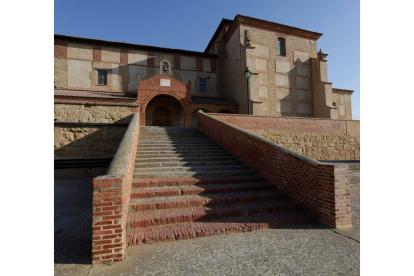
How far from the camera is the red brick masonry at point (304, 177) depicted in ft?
12.0

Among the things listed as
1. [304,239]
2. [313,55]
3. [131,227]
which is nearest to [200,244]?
[131,227]

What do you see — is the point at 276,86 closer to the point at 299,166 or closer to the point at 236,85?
the point at 236,85

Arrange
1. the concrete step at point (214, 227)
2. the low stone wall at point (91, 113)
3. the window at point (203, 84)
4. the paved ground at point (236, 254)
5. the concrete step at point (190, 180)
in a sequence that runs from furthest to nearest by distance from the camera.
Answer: the window at point (203, 84) → the low stone wall at point (91, 113) → the concrete step at point (190, 180) → the concrete step at point (214, 227) → the paved ground at point (236, 254)

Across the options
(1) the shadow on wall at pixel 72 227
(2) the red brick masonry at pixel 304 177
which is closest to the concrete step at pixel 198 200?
(2) the red brick masonry at pixel 304 177

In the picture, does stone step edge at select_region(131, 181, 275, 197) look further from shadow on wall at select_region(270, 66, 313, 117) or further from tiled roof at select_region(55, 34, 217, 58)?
tiled roof at select_region(55, 34, 217, 58)

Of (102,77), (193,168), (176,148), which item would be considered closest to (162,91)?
(102,77)

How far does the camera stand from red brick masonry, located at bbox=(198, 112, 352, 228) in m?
3.65

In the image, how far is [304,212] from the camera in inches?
162

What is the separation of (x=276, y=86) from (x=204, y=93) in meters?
7.05

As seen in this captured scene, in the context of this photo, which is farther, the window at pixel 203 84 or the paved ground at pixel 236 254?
the window at pixel 203 84

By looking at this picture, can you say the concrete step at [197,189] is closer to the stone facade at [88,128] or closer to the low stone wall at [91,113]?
the stone facade at [88,128]

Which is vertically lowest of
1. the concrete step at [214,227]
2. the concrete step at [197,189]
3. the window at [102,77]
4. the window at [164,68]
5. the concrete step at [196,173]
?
the concrete step at [214,227]

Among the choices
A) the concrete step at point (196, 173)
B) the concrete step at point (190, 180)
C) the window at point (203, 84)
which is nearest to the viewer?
the concrete step at point (190, 180)

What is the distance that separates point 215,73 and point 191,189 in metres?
18.1
